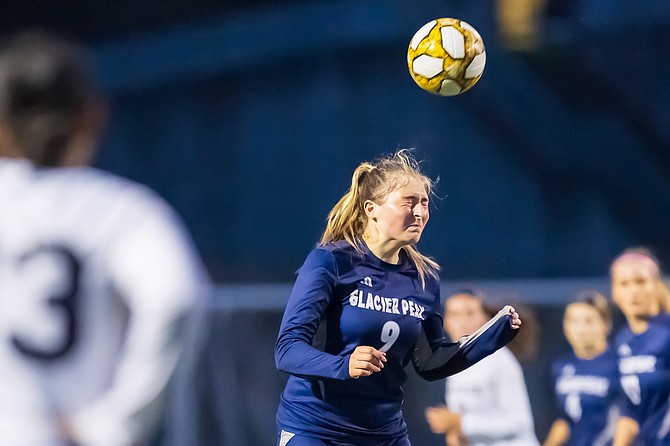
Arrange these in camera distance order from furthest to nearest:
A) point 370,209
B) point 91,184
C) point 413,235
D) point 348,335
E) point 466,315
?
1. point 466,315
2. point 370,209
3. point 413,235
4. point 348,335
5. point 91,184

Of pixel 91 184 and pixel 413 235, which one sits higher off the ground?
pixel 413 235

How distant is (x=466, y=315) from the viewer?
639 centimetres

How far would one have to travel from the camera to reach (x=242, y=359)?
8.94 m

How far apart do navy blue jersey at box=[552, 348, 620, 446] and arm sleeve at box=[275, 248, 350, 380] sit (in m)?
2.86

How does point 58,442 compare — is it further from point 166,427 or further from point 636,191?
point 636,191

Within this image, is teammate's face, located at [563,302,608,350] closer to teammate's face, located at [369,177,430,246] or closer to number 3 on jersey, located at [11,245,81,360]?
teammate's face, located at [369,177,430,246]

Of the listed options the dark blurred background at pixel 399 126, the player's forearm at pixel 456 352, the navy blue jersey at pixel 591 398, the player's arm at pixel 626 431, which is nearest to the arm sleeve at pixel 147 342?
the player's forearm at pixel 456 352

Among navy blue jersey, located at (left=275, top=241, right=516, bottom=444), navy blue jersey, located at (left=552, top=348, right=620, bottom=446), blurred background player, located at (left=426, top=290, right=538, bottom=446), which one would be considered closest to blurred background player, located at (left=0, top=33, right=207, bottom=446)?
navy blue jersey, located at (left=275, top=241, right=516, bottom=444)

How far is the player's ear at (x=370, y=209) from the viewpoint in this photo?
14.9 ft

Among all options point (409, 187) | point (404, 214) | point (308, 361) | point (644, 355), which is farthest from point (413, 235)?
point (644, 355)

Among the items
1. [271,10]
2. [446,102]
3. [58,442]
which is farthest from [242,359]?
[58,442]

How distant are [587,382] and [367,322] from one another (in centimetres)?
290

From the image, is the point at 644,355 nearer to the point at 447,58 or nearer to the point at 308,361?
the point at 447,58

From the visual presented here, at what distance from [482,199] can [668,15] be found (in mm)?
2565
